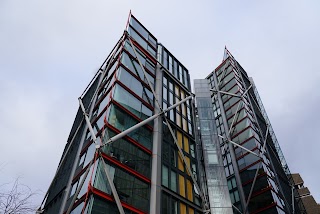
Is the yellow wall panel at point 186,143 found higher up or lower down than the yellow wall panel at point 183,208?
higher up

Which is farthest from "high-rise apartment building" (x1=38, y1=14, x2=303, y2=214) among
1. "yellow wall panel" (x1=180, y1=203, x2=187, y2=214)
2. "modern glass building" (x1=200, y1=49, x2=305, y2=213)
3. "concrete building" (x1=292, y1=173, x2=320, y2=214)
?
"concrete building" (x1=292, y1=173, x2=320, y2=214)

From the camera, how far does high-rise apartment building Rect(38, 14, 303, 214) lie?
25500 mm

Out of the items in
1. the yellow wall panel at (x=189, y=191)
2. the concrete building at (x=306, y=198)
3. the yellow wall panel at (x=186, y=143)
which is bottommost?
the yellow wall panel at (x=189, y=191)

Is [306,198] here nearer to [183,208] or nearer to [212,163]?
[212,163]

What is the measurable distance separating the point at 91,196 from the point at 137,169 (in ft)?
21.5

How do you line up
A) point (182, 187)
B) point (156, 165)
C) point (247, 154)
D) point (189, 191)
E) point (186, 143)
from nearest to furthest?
point (156, 165), point (182, 187), point (189, 191), point (186, 143), point (247, 154)

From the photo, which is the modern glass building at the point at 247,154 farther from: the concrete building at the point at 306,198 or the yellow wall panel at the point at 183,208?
the yellow wall panel at the point at 183,208

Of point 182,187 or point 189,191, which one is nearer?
point 182,187

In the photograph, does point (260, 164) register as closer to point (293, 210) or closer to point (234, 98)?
point (293, 210)

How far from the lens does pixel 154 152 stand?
30.8 metres

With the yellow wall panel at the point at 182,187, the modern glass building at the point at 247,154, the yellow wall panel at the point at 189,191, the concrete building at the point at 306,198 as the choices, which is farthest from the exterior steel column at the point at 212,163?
the concrete building at the point at 306,198

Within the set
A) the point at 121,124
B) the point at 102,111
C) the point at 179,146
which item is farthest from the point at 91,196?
the point at 179,146

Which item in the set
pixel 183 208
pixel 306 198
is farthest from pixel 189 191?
pixel 306 198

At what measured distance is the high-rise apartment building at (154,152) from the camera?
2550cm
